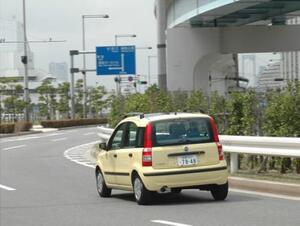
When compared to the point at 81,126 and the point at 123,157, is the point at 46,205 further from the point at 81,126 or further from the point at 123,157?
the point at 81,126

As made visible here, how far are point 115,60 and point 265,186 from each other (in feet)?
130

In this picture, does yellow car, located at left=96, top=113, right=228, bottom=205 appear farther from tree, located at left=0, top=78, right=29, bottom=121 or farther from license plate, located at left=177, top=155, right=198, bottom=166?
tree, located at left=0, top=78, right=29, bottom=121

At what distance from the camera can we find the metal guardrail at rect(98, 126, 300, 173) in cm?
1403

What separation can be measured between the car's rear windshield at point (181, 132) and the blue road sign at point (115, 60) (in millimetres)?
39323

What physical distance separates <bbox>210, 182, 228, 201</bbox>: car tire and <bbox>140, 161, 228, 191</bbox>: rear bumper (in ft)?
0.93

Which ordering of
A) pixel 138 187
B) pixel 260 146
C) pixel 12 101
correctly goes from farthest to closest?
1. pixel 12 101
2. pixel 260 146
3. pixel 138 187

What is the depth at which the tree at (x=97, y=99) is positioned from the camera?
328 ft

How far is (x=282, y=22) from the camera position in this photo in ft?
127

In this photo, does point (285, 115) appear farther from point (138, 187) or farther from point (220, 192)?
point (138, 187)

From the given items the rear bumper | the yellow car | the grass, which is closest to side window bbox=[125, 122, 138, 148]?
the yellow car

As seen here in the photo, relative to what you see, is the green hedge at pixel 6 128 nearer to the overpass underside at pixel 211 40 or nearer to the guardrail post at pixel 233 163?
the overpass underside at pixel 211 40

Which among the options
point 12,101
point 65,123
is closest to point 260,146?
point 65,123

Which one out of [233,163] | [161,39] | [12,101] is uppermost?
[161,39]

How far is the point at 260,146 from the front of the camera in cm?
1508
